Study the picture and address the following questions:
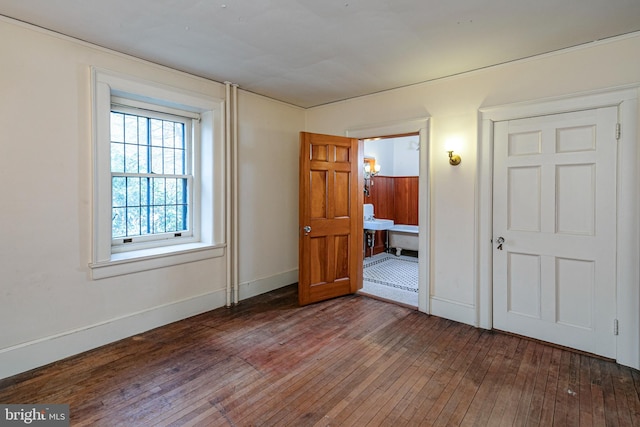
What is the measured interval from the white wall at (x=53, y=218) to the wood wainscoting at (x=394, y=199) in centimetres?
450

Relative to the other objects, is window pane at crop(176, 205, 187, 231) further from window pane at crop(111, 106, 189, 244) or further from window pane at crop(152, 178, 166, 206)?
window pane at crop(152, 178, 166, 206)

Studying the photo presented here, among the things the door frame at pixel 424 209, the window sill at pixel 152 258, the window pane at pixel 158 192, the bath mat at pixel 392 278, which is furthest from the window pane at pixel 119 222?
the door frame at pixel 424 209

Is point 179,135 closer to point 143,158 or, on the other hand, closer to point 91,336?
point 143,158

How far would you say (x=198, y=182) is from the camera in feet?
12.2

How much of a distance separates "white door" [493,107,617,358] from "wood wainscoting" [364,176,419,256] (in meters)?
3.78

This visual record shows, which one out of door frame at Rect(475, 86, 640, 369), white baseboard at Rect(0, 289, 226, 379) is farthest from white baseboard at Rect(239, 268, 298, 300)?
door frame at Rect(475, 86, 640, 369)

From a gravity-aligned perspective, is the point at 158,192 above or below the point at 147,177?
below

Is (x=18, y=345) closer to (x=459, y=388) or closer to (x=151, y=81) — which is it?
(x=151, y=81)

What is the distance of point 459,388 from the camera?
89.0 inches

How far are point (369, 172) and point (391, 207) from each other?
109 cm

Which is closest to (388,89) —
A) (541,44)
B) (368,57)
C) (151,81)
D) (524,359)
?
(368,57)

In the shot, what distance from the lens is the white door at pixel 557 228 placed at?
8.63ft

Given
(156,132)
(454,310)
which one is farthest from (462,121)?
(156,132)

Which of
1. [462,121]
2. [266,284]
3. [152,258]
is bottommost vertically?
[266,284]
